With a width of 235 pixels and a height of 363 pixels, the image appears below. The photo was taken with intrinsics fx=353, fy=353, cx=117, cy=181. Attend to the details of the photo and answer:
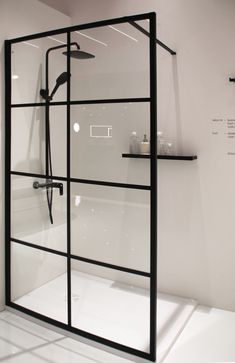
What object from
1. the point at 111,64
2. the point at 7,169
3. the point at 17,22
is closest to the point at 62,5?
the point at 17,22

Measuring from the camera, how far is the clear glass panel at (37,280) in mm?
2668

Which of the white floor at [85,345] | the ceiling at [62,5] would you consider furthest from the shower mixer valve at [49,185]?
the ceiling at [62,5]

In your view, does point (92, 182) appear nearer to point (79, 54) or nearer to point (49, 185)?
point (49, 185)

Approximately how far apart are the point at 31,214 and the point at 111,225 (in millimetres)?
745

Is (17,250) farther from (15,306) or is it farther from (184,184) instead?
(184,184)

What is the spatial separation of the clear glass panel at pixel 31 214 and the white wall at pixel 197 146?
946 millimetres

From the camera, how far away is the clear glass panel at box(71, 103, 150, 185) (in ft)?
7.41

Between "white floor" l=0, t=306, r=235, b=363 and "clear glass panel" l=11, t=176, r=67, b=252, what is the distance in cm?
62

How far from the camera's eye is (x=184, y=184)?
2891 millimetres

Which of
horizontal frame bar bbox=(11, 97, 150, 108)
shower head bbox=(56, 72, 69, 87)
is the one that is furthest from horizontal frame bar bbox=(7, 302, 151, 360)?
shower head bbox=(56, 72, 69, 87)

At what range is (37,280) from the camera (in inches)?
113

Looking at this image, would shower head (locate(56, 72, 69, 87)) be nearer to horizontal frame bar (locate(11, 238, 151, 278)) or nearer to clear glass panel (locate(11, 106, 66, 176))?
clear glass panel (locate(11, 106, 66, 176))

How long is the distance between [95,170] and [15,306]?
4.24 feet

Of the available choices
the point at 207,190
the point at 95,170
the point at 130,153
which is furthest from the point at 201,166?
the point at 95,170
